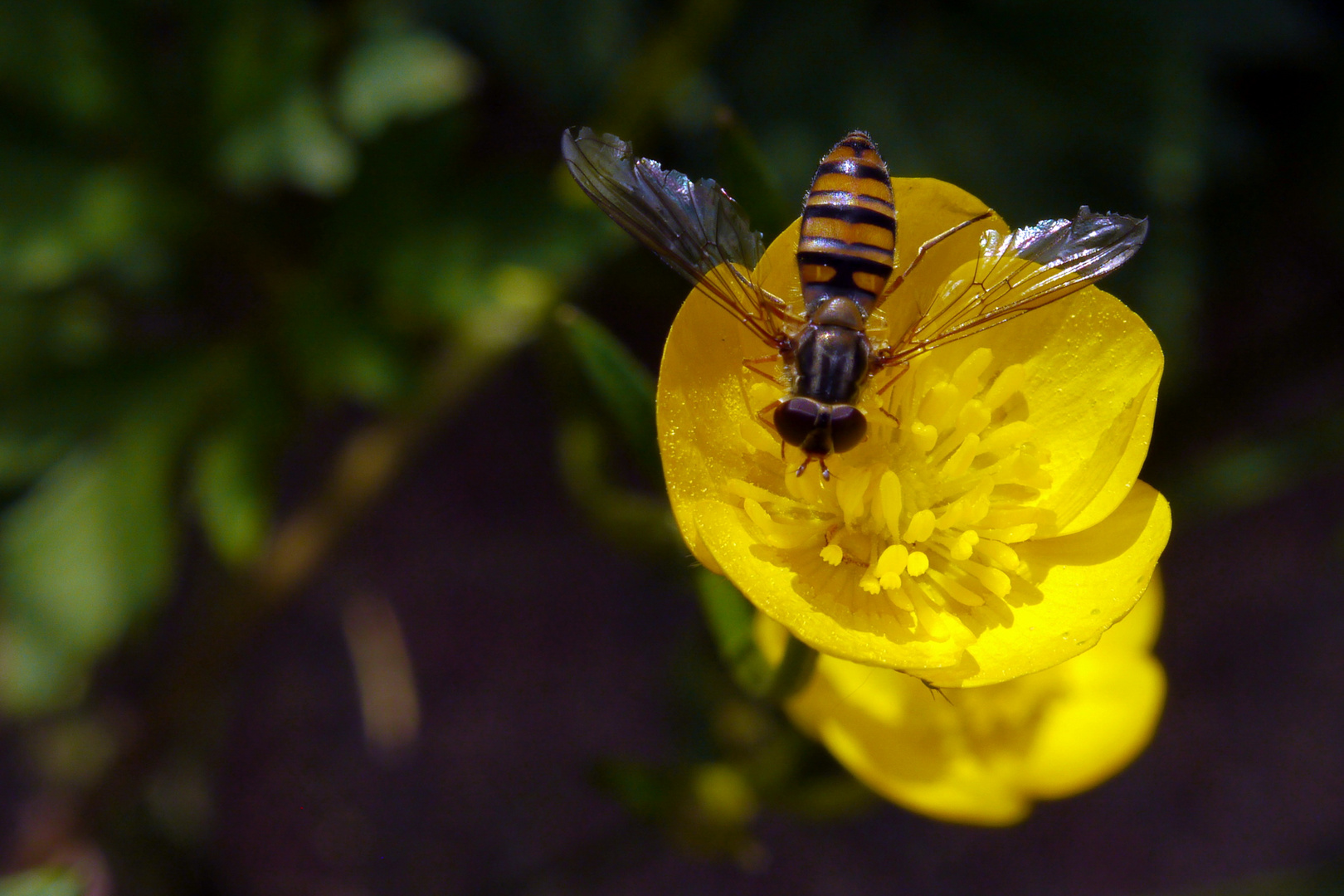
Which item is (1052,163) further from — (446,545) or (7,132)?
(7,132)

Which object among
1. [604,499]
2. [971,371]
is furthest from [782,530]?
[604,499]

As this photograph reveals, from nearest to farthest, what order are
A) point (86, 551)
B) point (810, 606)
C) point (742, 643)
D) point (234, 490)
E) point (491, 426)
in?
1. point (810, 606)
2. point (742, 643)
3. point (234, 490)
4. point (86, 551)
5. point (491, 426)

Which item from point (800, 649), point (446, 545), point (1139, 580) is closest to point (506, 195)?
point (446, 545)

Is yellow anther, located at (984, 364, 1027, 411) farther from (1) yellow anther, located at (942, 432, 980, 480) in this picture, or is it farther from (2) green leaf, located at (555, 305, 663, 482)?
(2) green leaf, located at (555, 305, 663, 482)

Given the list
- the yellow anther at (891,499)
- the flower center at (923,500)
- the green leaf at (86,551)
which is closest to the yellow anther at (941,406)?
the flower center at (923,500)

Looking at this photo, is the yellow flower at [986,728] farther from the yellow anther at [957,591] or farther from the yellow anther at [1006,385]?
the yellow anther at [1006,385]

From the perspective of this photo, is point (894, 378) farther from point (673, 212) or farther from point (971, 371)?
point (673, 212)
